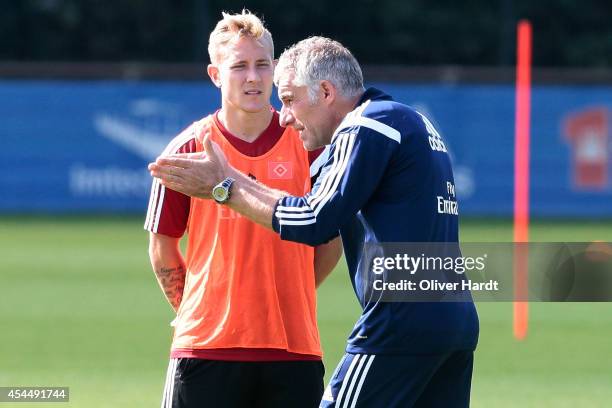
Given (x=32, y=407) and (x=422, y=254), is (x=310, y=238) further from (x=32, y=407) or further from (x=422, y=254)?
(x=32, y=407)

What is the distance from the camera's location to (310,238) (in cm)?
495

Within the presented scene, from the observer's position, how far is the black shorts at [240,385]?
554 centimetres

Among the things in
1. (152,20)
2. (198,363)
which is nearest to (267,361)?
(198,363)

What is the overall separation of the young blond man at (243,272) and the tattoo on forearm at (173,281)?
23 cm

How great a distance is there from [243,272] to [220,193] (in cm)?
57

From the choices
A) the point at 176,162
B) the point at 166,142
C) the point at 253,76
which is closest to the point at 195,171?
the point at 176,162

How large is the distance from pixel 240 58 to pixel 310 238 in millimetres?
1159

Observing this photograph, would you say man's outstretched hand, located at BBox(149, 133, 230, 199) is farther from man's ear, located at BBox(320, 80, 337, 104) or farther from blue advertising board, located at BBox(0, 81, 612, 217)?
blue advertising board, located at BBox(0, 81, 612, 217)

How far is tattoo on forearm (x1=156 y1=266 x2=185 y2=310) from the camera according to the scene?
6.02 m

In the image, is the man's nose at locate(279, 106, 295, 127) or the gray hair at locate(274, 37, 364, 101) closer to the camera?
the gray hair at locate(274, 37, 364, 101)

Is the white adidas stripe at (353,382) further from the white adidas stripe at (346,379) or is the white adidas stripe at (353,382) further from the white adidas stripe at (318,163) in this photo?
the white adidas stripe at (318,163)

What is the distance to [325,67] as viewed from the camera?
504 centimetres

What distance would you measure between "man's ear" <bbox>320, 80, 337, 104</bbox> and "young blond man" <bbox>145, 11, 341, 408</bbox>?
64 cm

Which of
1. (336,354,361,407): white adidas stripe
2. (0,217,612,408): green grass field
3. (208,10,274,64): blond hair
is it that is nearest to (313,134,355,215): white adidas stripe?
(336,354,361,407): white adidas stripe
